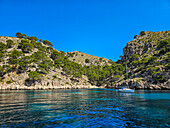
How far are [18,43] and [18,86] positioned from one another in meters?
75.0

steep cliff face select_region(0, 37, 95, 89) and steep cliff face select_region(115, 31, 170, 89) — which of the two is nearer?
steep cliff face select_region(115, 31, 170, 89)

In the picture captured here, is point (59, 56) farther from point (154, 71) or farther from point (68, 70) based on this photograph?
point (154, 71)

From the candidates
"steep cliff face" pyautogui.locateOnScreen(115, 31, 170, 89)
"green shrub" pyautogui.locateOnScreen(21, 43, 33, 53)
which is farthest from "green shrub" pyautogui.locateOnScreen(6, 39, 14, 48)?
"steep cliff face" pyautogui.locateOnScreen(115, 31, 170, 89)

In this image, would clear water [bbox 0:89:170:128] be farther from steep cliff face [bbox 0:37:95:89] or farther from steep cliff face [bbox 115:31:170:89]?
steep cliff face [bbox 0:37:95:89]

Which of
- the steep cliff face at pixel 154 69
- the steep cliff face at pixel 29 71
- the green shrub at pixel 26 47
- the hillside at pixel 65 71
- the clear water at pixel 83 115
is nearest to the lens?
the clear water at pixel 83 115

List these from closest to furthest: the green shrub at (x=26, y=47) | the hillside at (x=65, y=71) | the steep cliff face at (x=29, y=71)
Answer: the hillside at (x=65, y=71)
the steep cliff face at (x=29, y=71)
the green shrub at (x=26, y=47)

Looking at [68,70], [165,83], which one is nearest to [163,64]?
[165,83]

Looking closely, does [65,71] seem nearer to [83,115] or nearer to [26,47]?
[26,47]

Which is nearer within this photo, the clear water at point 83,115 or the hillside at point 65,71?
the clear water at point 83,115

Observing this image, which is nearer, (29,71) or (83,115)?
(83,115)

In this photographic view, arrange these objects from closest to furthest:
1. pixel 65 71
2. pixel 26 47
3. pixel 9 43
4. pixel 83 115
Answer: pixel 83 115 → pixel 9 43 → pixel 26 47 → pixel 65 71

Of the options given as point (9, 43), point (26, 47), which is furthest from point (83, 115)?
point (9, 43)

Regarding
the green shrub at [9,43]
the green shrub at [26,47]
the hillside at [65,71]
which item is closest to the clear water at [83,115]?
the hillside at [65,71]

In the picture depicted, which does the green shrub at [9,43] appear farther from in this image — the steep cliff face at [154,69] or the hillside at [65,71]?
the steep cliff face at [154,69]
